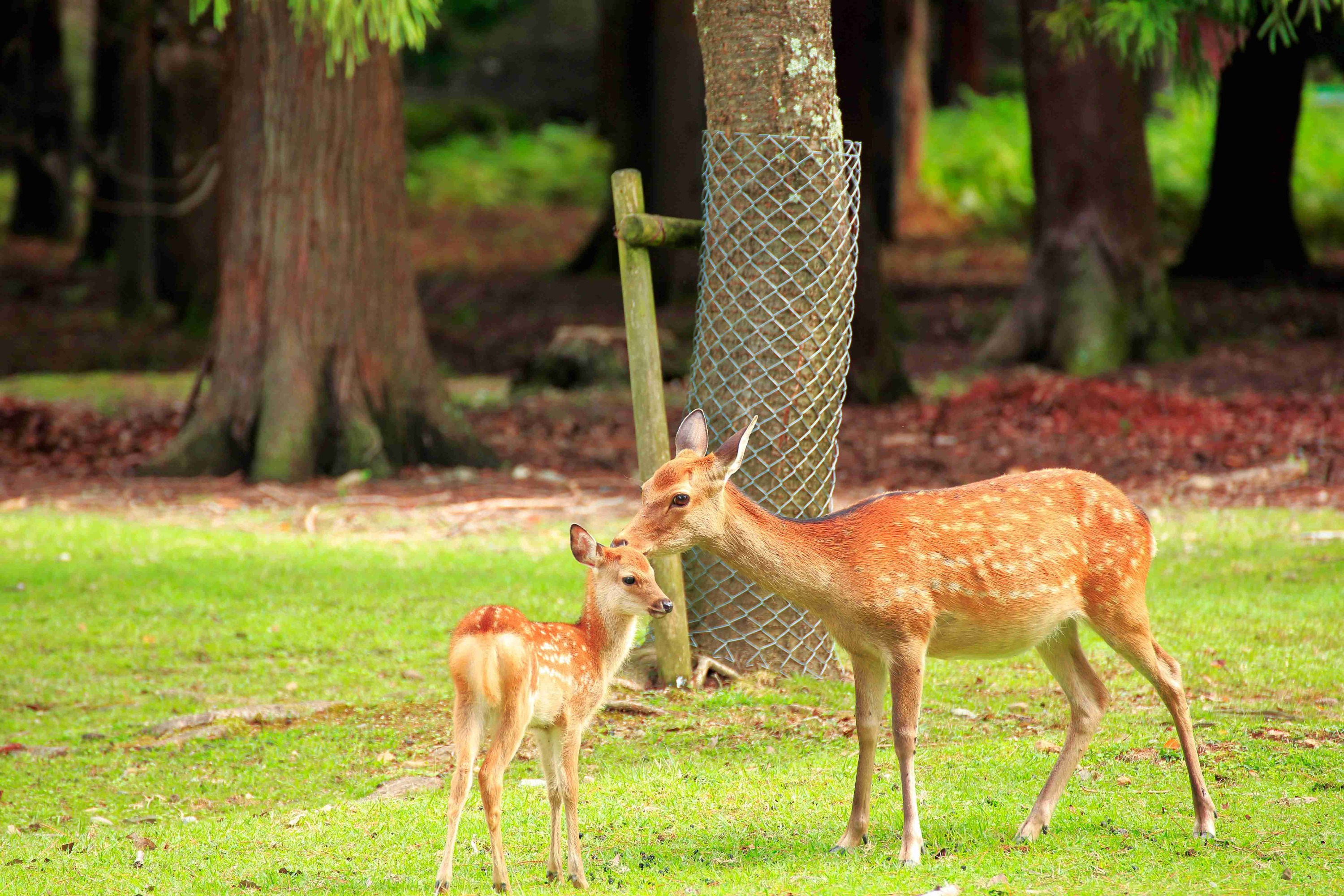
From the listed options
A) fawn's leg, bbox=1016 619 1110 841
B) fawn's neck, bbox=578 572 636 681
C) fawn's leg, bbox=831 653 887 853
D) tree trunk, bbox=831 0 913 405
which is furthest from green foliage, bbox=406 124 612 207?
fawn's leg, bbox=831 653 887 853

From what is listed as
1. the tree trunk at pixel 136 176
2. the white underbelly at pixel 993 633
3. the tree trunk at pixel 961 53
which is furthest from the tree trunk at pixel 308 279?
the tree trunk at pixel 961 53

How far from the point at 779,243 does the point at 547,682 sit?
9.56ft

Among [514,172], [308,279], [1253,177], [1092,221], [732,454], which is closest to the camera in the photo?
[732,454]

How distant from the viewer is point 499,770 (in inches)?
178

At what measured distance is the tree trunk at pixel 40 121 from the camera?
30266 millimetres

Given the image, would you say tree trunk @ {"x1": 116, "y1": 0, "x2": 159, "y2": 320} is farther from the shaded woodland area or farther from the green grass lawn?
the green grass lawn

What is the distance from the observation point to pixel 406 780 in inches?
239

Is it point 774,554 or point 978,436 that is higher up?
point 774,554

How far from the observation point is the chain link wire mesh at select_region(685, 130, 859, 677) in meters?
6.96

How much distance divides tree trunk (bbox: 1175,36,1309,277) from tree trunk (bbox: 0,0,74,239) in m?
18.7

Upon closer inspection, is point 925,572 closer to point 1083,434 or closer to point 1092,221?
point 1083,434

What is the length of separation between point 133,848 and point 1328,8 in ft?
22.6

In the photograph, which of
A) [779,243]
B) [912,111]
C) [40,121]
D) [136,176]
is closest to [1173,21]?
[779,243]

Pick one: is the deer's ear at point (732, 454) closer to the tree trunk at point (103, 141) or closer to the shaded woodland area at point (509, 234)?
the shaded woodland area at point (509, 234)
